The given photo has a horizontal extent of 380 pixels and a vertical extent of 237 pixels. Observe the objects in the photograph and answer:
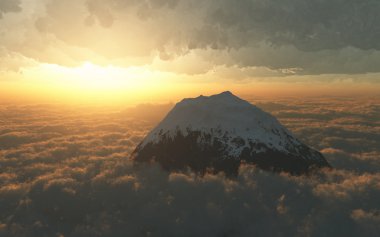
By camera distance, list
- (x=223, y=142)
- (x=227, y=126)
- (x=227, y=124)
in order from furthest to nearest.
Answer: (x=227, y=124), (x=227, y=126), (x=223, y=142)

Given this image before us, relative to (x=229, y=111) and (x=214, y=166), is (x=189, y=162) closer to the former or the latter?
(x=214, y=166)

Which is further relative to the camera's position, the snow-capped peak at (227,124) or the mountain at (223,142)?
the snow-capped peak at (227,124)

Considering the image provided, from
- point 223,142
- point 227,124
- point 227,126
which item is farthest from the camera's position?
point 227,124

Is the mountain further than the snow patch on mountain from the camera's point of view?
No

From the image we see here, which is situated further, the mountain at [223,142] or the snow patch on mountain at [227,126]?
the snow patch on mountain at [227,126]

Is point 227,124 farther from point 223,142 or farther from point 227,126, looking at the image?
point 223,142

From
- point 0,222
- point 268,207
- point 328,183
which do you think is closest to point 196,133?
point 268,207

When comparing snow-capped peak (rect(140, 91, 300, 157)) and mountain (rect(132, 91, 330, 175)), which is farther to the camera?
snow-capped peak (rect(140, 91, 300, 157))

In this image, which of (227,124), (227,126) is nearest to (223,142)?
(227,126)
